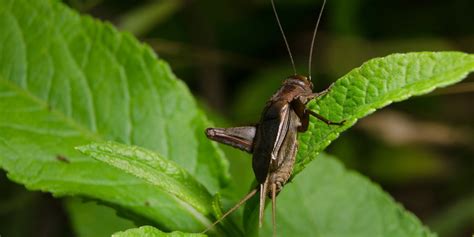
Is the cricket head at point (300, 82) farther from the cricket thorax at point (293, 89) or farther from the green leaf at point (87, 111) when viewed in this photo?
the green leaf at point (87, 111)

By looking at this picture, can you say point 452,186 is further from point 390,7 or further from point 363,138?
point 390,7

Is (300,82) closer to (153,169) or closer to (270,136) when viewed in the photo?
(270,136)

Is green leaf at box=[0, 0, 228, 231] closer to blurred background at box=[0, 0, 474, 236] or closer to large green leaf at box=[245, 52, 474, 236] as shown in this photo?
large green leaf at box=[245, 52, 474, 236]

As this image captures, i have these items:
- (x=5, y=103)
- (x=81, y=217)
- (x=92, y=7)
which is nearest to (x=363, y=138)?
(x=92, y=7)

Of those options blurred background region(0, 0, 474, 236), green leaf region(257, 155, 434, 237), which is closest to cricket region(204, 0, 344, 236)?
green leaf region(257, 155, 434, 237)

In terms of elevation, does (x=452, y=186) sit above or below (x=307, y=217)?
above

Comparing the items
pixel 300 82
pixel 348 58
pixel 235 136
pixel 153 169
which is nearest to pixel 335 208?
pixel 300 82

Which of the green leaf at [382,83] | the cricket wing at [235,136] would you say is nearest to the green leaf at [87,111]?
the cricket wing at [235,136]
